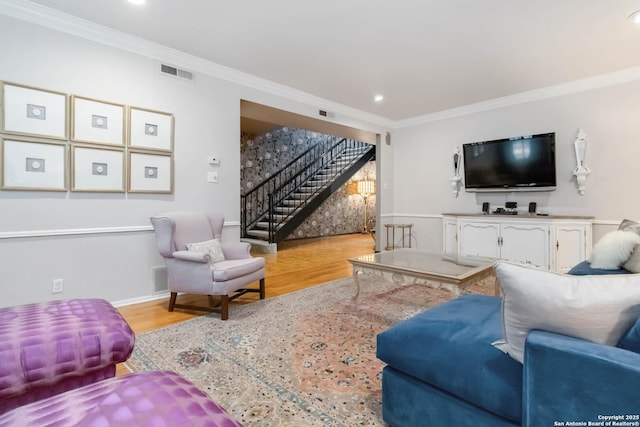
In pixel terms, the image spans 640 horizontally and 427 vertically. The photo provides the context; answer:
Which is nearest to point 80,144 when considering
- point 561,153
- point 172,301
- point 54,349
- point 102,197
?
point 102,197

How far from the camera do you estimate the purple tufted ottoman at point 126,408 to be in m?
0.83

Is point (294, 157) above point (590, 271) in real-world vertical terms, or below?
above

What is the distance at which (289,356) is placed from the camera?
2.10 meters

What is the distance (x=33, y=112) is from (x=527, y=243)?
559 cm

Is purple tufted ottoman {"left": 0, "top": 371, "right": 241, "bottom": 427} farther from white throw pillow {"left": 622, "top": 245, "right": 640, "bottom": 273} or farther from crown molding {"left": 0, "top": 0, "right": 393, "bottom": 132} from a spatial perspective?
crown molding {"left": 0, "top": 0, "right": 393, "bottom": 132}

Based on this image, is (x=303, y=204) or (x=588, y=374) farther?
(x=303, y=204)

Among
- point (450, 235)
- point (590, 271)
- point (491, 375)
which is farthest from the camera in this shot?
point (450, 235)

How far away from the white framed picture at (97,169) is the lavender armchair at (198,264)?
1.82ft

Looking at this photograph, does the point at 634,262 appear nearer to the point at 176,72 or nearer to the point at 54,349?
the point at 54,349

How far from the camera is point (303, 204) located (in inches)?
296

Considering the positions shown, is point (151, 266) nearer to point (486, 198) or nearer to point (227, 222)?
point (227, 222)

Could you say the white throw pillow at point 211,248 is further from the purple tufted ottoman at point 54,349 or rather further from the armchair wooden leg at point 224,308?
the purple tufted ottoman at point 54,349

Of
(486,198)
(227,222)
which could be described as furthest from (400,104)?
(227,222)

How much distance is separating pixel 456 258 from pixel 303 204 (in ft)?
15.5
